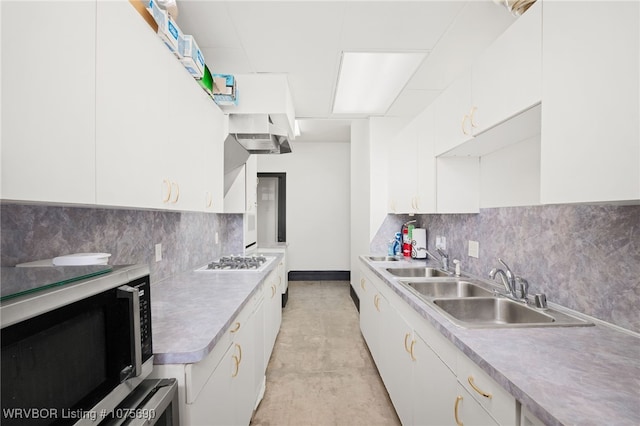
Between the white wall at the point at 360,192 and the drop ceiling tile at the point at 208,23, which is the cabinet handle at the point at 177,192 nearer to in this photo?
the drop ceiling tile at the point at 208,23

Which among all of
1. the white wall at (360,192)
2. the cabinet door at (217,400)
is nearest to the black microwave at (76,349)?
the cabinet door at (217,400)

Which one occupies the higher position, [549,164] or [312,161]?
[312,161]

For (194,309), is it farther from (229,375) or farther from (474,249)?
(474,249)

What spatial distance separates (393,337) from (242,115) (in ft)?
6.49

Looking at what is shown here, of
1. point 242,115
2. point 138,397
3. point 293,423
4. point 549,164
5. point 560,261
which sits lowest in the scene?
point 293,423

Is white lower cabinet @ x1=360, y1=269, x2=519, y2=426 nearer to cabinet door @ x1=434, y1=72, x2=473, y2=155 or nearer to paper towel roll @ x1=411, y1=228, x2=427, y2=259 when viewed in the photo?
paper towel roll @ x1=411, y1=228, x2=427, y2=259

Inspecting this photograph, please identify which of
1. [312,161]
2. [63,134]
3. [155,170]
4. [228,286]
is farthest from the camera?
[312,161]

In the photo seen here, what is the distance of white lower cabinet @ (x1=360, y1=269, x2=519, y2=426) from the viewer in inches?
35.4

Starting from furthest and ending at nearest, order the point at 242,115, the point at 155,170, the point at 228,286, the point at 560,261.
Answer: the point at 242,115
the point at 228,286
the point at 560,261
the point at 155,170

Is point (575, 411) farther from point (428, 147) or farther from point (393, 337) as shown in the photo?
point (428, 147)

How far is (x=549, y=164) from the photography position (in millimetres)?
969

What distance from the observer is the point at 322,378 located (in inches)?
92.3

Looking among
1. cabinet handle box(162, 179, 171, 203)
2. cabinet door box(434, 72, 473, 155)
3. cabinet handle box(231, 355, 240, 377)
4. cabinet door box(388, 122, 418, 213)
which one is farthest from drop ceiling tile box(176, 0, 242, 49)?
cabinet handle box(231, 355, 240, 377)

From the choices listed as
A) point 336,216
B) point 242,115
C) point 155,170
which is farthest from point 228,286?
point 336,216
